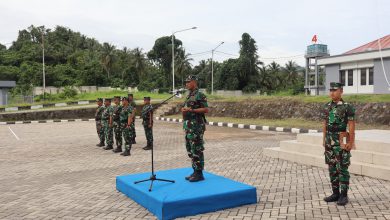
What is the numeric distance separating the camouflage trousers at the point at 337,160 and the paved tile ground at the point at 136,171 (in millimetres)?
395

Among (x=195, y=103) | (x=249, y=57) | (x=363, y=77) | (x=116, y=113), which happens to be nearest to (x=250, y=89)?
(x=249, y=57)

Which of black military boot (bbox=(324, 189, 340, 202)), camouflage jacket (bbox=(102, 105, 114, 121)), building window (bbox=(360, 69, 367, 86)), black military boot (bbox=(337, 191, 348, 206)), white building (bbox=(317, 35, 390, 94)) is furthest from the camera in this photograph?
building window (bbox=(360, 69, 367, 86))

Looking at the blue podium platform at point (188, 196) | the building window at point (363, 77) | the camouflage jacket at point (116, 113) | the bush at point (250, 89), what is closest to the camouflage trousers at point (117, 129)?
the camouflage jacket at point (116, 113)

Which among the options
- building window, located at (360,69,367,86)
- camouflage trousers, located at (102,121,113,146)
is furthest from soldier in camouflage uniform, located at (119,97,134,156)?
building window, located at (360,69,367,86)

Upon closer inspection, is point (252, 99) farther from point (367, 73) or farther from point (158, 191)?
point (158, 191)

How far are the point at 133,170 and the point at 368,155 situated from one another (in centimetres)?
500

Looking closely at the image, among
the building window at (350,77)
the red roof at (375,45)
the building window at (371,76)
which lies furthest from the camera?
the building window at (350,77)

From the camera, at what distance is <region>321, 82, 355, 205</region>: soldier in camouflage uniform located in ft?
17.3

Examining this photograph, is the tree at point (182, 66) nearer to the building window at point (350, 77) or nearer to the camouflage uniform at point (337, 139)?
the building window at point (350, 77)

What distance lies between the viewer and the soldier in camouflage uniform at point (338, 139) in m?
5.28

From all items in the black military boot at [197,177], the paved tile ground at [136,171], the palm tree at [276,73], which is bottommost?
the paved tile ground at [136,171]

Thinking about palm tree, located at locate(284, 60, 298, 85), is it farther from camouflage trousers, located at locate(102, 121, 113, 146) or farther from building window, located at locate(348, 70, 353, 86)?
camouflage trousers, located at locate(102, 121, 113, 146)

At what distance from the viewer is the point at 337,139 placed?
17.5ft

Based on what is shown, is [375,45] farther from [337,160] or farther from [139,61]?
[139,61]
